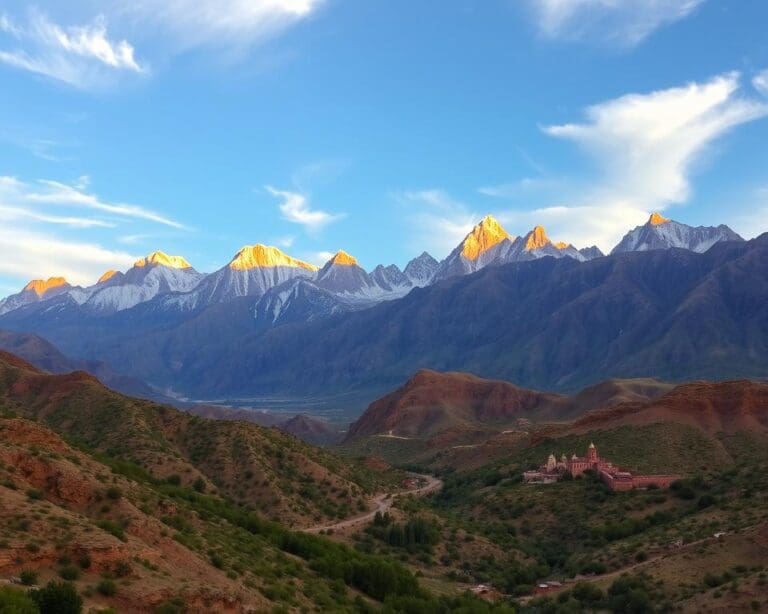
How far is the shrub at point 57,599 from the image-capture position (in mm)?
19641

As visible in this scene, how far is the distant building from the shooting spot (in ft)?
222

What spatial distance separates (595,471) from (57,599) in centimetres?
6288

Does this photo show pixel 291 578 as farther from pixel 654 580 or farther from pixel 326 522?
pixel 326 522

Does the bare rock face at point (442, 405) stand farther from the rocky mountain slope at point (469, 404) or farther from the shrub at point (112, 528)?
the shrub at point (112, 528)

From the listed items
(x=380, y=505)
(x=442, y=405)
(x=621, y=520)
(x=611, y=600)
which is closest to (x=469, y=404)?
(x=442, y=405)

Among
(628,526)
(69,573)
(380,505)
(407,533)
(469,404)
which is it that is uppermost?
(469,404)

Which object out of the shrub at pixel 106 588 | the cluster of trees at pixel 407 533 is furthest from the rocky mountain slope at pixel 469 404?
the shrub at pixel 106 588

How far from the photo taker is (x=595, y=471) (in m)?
74.6

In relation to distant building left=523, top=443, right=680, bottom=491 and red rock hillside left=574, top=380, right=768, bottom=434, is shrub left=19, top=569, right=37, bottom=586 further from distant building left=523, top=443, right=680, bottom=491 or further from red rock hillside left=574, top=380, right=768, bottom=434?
red rock hillside left=574, top=380, right=768, bottom=434

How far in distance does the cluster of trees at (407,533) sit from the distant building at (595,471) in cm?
2023

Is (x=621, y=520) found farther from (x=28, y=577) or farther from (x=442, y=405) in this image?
(x=442, y=405)

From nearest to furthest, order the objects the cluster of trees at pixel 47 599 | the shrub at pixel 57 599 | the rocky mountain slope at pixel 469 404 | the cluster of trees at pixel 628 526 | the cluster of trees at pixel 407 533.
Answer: the cluster of trees at pixel 47 599 → the shrub at pixel 57 599 → the cluster of trees at pixel 407 533 → the cluster of trees at pixel 628 526 → the rocky mountain slope at pixel 469 404

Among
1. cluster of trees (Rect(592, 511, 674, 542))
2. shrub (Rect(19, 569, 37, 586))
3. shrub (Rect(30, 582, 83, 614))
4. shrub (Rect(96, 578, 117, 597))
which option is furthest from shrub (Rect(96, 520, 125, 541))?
cluster of trees (Rect(592, 511, 674, 542))

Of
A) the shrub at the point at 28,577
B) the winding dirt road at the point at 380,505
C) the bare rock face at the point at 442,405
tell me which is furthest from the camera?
the bare rock face at the point at 442,405
